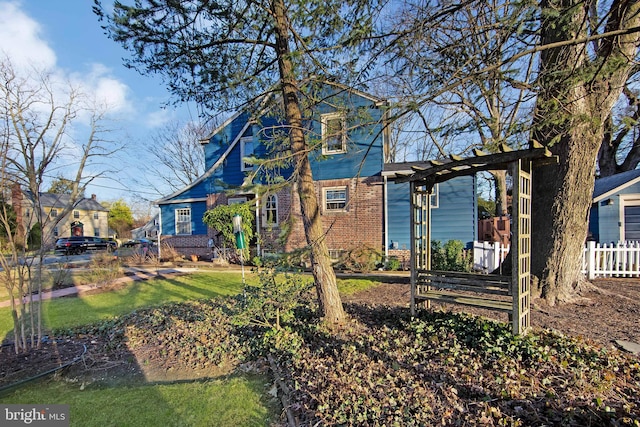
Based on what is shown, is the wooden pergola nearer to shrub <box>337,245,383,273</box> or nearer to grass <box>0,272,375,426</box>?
grass <box>0,272,375,426</box>

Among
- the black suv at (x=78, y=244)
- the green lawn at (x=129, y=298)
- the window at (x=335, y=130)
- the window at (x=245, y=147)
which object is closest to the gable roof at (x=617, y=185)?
the window at (x=335, y=130)

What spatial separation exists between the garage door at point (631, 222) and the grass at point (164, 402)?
1449 centimetres

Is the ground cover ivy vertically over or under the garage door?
under

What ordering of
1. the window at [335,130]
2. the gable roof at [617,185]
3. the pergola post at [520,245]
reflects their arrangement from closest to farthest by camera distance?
the pergola post at [520,245], the window at [335,130], the gable roof at [617,185]

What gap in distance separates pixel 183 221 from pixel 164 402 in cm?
1386

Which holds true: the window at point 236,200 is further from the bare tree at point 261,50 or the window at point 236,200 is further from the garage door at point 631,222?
the garage door at point 631,222

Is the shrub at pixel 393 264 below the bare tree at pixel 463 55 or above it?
below

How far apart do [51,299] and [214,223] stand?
5.99m

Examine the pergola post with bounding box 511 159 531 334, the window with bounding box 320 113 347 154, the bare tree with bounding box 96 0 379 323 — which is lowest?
the pergola post with bounding box 511 159 531 334

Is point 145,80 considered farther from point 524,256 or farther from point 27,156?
point 524,256

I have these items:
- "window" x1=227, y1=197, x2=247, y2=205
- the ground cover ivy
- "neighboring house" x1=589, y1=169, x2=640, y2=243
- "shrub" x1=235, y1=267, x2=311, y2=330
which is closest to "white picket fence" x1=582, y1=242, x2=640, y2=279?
"neighboring house" x1=589, y1=169, x2=640, y2=243

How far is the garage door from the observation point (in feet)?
36.7

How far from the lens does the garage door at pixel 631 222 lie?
11180mm

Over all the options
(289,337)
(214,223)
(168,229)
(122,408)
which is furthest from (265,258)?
(168,229)
